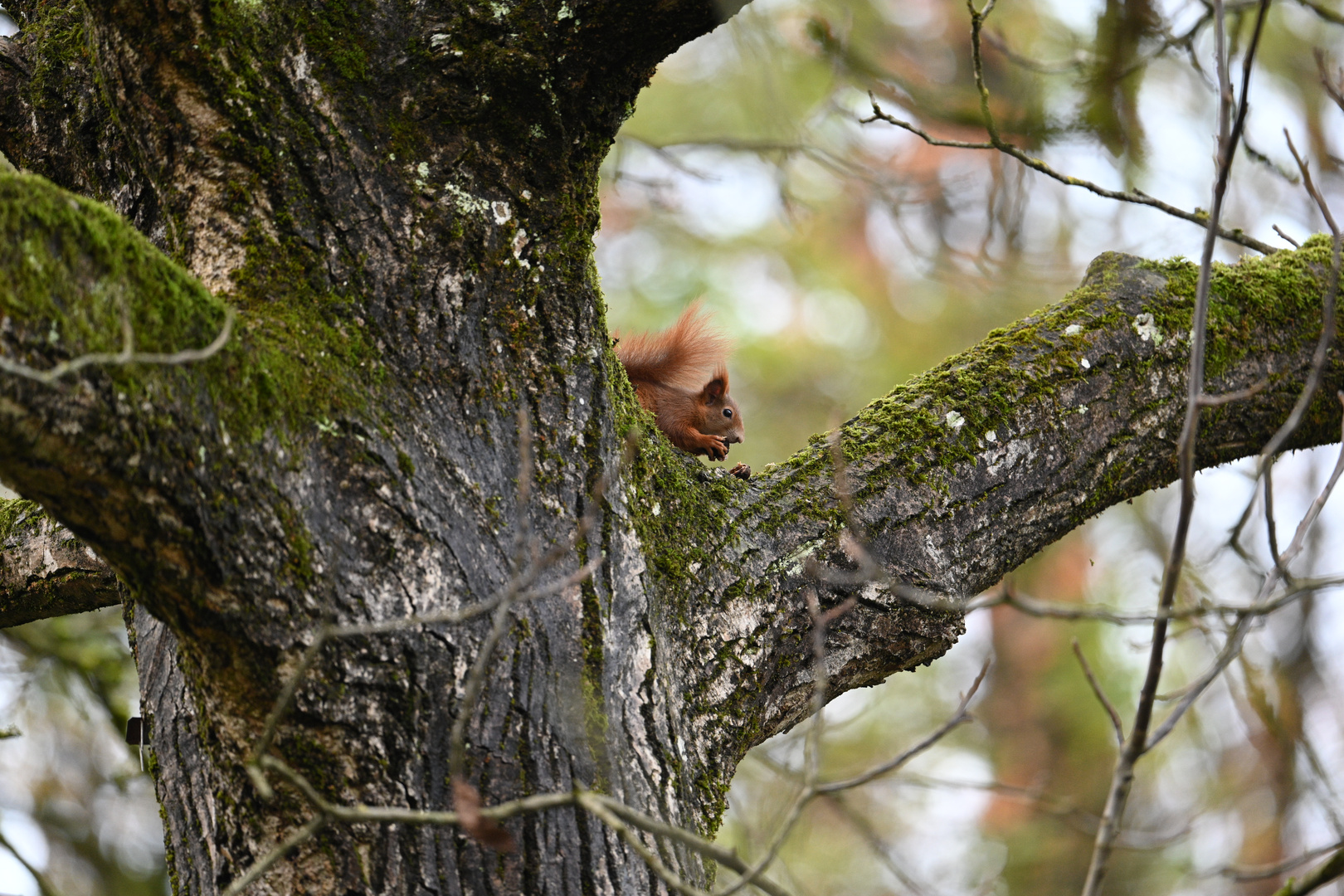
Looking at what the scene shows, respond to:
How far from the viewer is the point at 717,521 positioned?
6.93ft

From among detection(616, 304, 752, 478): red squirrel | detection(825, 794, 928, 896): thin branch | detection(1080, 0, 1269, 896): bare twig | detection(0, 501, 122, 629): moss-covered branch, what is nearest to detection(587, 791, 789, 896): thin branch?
detection(825, 794, 928, 896): thin branch

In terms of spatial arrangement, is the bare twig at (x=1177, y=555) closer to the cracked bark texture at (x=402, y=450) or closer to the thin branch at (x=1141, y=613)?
the thin branch at (x=1141, y=613)

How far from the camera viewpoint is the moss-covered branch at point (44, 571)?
7.56 ft

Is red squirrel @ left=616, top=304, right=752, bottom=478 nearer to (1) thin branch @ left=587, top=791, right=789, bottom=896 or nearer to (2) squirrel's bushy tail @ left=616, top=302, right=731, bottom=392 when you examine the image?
(2) squirrel's bushy tail @ left=616, top=302, right=731, bottom=392

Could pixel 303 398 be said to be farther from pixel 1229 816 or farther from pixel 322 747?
pixel 1229 816

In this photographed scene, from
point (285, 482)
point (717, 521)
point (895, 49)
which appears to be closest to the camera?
point (285, 482)

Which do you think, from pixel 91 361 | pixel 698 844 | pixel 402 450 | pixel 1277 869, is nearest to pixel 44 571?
pixel 402 450

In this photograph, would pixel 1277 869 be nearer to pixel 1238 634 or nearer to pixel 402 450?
pixel 1238 634

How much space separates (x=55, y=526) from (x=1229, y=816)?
25.0ft

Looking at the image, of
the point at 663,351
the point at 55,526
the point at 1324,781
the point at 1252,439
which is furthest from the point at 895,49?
the point at 55,526

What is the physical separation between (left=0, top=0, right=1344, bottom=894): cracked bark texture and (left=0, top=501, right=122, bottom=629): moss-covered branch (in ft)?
0.09

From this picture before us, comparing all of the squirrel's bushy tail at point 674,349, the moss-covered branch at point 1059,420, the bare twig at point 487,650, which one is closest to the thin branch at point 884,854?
the bare twig at point 487,650

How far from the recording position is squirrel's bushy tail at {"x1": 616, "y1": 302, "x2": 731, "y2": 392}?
3.93m

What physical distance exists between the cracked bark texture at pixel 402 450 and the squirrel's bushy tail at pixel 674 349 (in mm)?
1649
